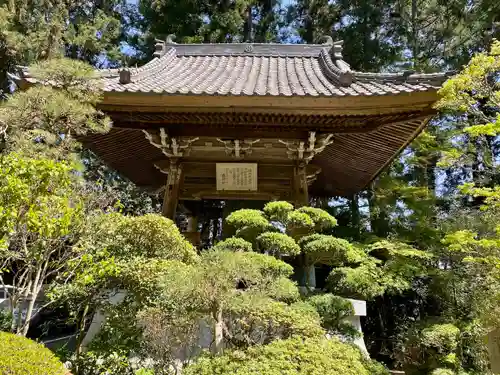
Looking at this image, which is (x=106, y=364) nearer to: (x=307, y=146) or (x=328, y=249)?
(x=328, y=249)

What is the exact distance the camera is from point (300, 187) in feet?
19.6

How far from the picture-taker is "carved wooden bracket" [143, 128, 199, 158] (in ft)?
19.6

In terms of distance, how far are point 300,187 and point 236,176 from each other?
121 cm

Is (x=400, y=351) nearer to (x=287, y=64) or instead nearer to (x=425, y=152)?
(x=425, y=152)

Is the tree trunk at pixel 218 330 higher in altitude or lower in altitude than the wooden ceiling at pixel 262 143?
lower

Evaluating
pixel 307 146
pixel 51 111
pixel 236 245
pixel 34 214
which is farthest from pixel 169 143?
pixel 34 214

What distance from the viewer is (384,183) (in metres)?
8.56

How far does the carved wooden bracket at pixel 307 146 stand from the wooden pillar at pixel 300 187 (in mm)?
149

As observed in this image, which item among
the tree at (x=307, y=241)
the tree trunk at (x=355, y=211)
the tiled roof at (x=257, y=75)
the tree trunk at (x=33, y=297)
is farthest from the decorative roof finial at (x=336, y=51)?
the tree trunk at (x=33, y=297)

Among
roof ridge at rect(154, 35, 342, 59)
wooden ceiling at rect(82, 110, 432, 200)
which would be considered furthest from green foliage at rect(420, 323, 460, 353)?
roof ridge at rect(154, 35, 342, 59)

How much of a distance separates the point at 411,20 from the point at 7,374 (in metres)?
14.8

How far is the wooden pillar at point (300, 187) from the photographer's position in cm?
587

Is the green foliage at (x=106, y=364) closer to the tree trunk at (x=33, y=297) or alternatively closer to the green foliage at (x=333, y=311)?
the tree trunk at (x=33, y=297)

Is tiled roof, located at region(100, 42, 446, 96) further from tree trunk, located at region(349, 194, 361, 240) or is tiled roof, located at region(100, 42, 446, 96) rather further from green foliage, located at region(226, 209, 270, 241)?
tree trunk, located at region(349, 194, 361, 240)
